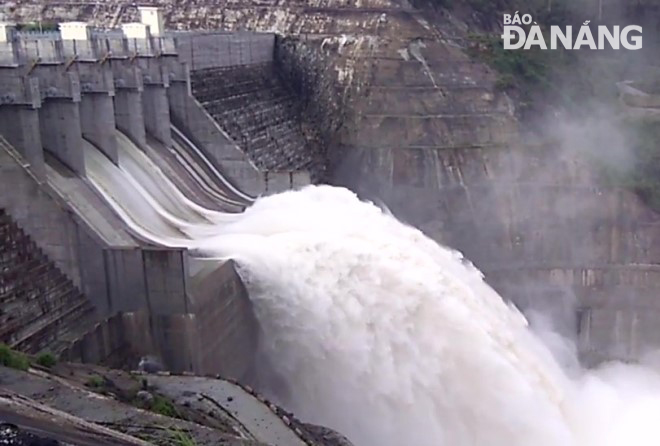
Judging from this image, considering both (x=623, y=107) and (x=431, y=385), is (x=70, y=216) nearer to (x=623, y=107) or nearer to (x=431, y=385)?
(x=431, y=385)

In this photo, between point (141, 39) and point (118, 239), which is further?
point (141, 39)

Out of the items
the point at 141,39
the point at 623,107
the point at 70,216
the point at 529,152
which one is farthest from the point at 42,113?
the point at 623,107

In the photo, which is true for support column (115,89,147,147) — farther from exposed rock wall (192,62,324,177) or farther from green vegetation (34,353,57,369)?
green vegetation (34,353,57,369)

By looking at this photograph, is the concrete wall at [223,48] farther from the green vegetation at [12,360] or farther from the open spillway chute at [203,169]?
the green vegetation at [12,360]

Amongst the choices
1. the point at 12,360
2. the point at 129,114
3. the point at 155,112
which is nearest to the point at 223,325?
the point at 12,360

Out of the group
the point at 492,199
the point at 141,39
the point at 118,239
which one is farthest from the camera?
the point at 492,199

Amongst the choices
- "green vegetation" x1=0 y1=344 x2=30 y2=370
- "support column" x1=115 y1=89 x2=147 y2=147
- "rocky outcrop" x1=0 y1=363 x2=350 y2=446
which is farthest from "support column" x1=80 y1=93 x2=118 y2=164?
"green vegetation" x1=0 y1=344 x2=30 y2=370

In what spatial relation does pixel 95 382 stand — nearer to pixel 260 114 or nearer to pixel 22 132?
pixel 22 132
